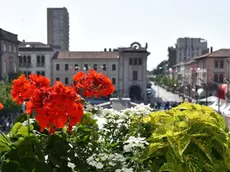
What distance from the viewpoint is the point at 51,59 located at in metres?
64.1

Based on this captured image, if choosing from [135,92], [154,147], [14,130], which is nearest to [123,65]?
[135,92]

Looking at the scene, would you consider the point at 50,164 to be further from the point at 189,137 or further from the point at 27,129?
the point at 189,137

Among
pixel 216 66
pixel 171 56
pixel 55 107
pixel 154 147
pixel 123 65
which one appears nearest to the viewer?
pixel 55 107

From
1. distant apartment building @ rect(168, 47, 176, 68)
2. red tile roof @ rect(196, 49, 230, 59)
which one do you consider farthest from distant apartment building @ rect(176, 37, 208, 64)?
red tile roof @ rect(196, 49, 230, 59)

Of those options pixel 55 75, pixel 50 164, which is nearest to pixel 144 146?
pixel 50 164

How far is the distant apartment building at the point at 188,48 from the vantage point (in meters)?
167

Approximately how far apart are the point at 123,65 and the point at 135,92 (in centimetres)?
454

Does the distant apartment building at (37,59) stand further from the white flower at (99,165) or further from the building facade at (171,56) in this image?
the building facade at (171,56)

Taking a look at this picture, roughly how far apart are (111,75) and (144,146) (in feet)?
191

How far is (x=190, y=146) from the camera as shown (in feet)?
11.1

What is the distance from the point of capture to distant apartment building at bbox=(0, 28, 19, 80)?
49.4 metres

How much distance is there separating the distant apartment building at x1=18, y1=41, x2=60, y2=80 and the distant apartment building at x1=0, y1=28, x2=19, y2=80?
8089 millimetres

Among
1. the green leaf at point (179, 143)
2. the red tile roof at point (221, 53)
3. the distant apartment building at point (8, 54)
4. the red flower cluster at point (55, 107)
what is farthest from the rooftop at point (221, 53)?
the red flower cluster at point (55, 107)

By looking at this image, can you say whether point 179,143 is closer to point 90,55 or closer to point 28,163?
point 28,163
